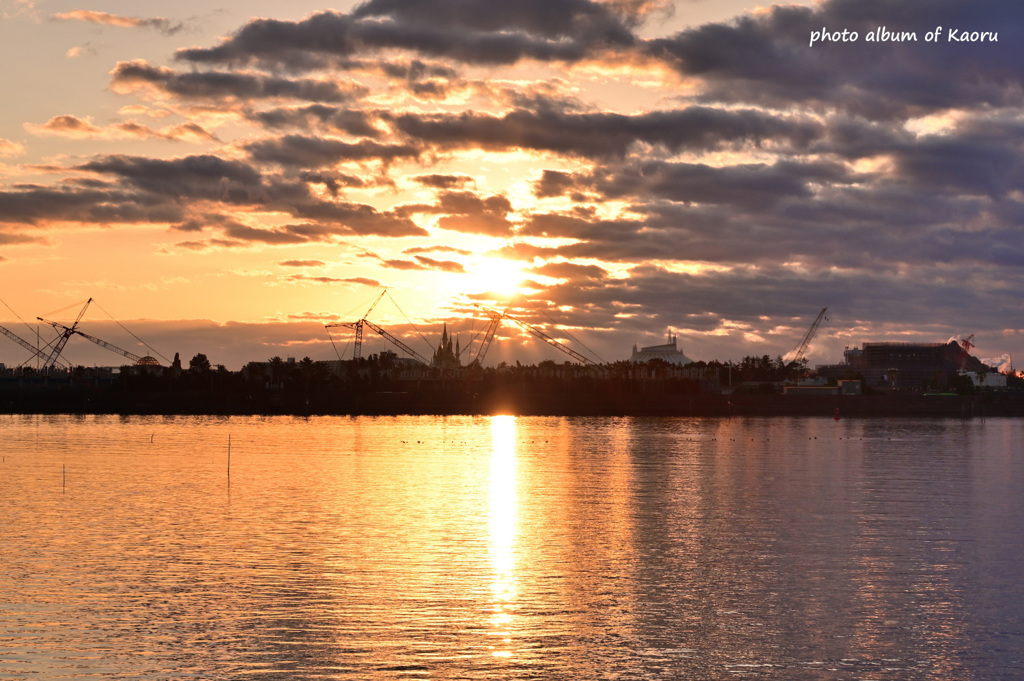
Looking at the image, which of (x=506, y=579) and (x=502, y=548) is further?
(x=502, y=548)

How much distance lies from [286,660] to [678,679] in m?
14.7

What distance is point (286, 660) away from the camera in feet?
125

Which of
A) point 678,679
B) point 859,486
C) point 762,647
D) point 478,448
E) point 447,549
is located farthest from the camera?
point 478,448

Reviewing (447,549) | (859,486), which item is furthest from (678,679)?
(859,486)

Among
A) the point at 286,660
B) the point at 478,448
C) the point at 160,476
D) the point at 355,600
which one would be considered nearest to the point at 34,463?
the point at 160,476

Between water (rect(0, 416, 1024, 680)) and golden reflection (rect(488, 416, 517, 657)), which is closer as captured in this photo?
water (rect(0, 416, 1024, 680))

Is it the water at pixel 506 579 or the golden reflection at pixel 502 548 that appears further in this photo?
the golden reflection at pixel 502 548

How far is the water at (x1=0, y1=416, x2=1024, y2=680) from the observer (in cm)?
3872

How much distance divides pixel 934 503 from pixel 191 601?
72.4 metres

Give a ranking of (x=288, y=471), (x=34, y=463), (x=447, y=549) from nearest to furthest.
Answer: (x=447, y=549) < (x=288, y=471) < (x=34, y=463)

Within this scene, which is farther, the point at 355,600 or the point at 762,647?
the point at 355,600

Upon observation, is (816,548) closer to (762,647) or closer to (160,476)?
(762,647)

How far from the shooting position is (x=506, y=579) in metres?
54.4

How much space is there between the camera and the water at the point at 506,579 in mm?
38719
